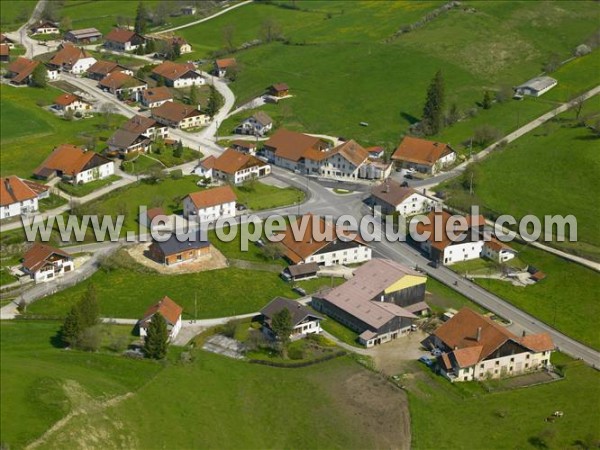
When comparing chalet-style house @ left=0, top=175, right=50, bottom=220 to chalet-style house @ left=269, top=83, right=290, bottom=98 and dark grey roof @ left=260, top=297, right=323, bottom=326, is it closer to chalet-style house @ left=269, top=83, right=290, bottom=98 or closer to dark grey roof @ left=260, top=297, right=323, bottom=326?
dark grey roof @ left=260, top=297, right=323, bottom=326

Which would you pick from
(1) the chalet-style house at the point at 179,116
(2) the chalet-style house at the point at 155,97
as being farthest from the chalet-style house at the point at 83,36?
(1) the chalet-style house at the point at 179,116

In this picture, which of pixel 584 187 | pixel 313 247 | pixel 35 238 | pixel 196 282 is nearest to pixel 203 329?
pixel 196 282

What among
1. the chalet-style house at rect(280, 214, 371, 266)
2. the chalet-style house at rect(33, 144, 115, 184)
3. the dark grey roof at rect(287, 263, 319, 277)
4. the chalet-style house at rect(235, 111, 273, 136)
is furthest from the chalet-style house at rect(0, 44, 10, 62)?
the dark grey roof at rect(287, 263, 319, 277)

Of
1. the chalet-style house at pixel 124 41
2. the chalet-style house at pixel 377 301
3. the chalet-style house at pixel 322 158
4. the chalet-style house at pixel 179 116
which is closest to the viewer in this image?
the chalet-style house at pixel 377 301

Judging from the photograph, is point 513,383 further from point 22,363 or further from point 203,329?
point 22,363

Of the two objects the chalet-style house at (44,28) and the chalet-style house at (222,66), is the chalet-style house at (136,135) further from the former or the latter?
the chalet-style house at (44,28)

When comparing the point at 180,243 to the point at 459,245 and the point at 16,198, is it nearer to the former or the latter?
the point at 16,198

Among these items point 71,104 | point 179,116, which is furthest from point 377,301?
point 71,104
